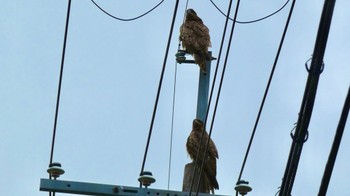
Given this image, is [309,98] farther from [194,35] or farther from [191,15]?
[191,15]

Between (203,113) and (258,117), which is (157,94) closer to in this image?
(258,117)

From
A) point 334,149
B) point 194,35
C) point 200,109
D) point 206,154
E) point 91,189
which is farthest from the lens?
point 194,35

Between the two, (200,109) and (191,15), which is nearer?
(200,109)

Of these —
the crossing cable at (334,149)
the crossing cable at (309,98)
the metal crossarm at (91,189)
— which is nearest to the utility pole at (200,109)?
the metal crossarm at (91,189)

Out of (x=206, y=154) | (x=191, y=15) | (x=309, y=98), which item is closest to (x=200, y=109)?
(x=206, y=154)

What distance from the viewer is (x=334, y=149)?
215 inches

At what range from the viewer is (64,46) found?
24.3 feet

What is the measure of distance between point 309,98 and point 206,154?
12.3 feet

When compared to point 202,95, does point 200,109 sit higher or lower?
lower

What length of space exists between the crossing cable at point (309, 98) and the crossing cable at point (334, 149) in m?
0.31

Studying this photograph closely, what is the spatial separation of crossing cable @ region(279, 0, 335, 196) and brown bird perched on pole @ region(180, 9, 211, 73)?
25.5ft

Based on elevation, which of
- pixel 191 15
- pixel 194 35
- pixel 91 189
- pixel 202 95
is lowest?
pixel 91 189

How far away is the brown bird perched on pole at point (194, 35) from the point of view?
15.2m

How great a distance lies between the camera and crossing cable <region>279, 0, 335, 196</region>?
16.8ft
